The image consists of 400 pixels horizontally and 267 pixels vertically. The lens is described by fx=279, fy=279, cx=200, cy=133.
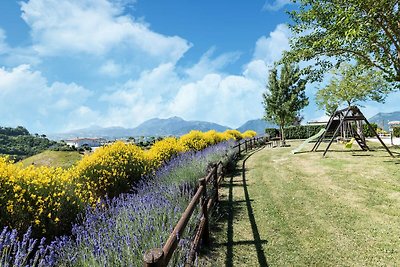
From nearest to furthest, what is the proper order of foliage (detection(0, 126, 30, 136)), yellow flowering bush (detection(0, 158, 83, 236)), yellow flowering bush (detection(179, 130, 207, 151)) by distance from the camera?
yellow flowering bush (detection(0, 158, 83, 236)) < yellow flowering bush (detection(179, 130, 207, 151)) < foliage (detection(0, 126, 30, 136))

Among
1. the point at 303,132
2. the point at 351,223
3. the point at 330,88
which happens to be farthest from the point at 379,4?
the point at 303,132

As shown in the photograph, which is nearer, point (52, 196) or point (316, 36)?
point (52, 196)

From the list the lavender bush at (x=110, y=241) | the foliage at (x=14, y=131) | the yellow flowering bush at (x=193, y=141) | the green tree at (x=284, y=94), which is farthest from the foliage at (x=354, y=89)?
the foliage at (x=14, y=131)

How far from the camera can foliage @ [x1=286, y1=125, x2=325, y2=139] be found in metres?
44.8

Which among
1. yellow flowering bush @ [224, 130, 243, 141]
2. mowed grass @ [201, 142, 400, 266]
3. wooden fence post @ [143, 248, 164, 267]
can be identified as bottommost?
mowed grass @ [201, 142, 400, 266]

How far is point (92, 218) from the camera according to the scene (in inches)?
161

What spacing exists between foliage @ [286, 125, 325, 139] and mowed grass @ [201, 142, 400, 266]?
3538 cm

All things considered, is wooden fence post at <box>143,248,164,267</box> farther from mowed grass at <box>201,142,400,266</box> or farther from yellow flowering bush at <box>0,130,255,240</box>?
yellow flowering bush at <box>0,130,255,240</box>

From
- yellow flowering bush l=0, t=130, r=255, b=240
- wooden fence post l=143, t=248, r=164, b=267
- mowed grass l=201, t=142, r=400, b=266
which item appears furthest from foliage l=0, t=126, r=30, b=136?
wooden fence post l=143, t=248, r=164, b=267

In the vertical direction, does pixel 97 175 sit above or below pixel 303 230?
above

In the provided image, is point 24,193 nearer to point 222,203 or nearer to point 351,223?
point 222,203

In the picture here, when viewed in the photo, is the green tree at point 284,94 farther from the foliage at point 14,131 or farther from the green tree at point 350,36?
the foliage at point 14,131

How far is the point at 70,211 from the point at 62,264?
170 cm

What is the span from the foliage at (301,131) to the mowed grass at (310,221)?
1393 inches
